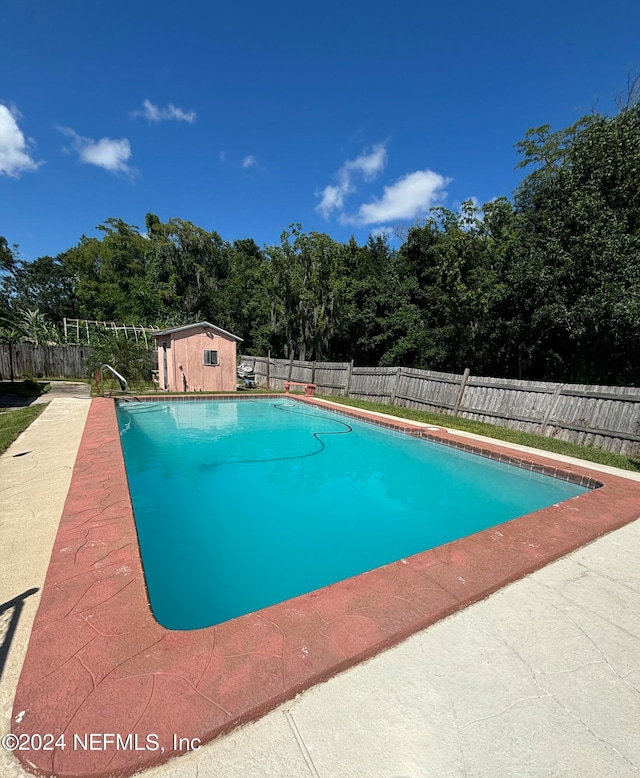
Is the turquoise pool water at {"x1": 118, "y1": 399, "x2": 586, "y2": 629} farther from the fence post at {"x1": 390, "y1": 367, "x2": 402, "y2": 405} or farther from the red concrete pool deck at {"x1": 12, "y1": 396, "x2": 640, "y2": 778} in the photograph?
the fence post at {"x1": 390, "y1": 367, "x2": 402, "y2": 405}

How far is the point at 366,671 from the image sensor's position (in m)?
1.61

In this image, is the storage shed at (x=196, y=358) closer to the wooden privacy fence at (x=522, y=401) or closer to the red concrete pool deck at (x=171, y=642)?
the wooden privacy fence at (x=522, y=401)

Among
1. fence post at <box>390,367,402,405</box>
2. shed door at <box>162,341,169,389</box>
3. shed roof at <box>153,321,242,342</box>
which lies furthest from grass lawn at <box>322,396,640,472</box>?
shed door at <box>162,341,169,389</box>

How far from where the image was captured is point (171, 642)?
5.38ft

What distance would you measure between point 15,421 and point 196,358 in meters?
7.15

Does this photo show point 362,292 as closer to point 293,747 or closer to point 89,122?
point 89,122

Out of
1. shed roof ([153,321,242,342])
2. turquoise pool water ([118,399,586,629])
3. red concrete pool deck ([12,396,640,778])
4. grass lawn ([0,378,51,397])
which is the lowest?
turquoise pool water ([118,399,586,629])

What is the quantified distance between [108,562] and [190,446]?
4744 mm

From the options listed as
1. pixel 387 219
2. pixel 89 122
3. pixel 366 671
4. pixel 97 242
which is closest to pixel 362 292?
pixel 387 219

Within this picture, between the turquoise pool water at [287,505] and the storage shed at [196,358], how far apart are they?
18.6 feet

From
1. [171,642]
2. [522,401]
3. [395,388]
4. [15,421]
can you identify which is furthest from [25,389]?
[522,401]

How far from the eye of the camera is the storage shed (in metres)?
13.2

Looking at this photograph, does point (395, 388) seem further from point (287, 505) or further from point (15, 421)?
point (15, 421)

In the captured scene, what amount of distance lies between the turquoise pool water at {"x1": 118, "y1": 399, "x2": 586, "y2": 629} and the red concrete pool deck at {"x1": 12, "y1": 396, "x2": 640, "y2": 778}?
0.81m
